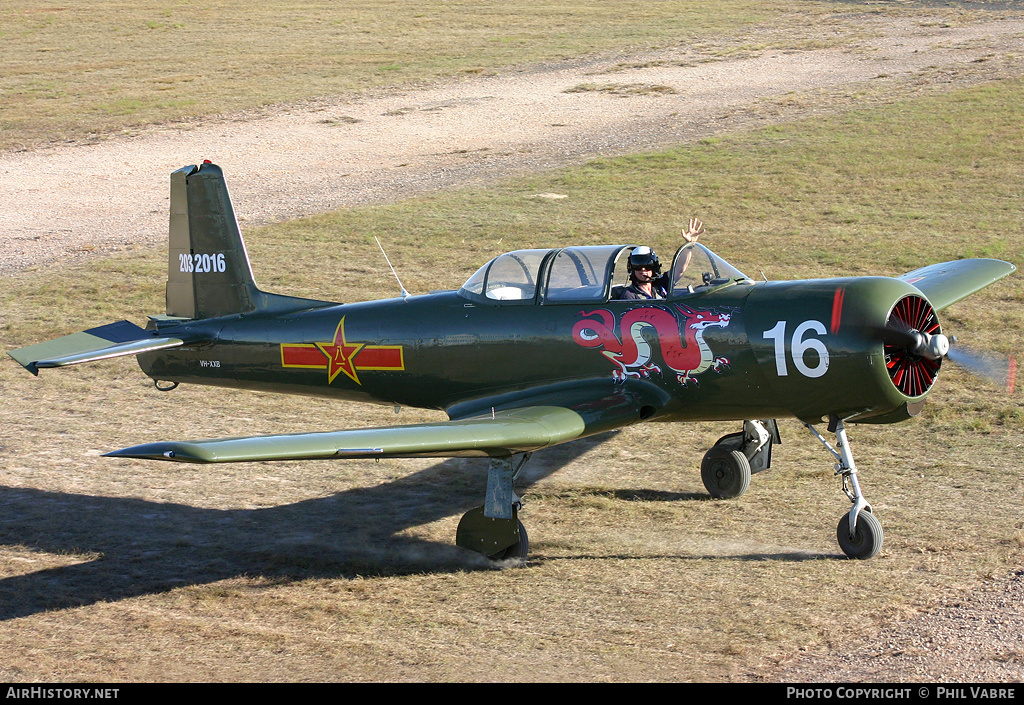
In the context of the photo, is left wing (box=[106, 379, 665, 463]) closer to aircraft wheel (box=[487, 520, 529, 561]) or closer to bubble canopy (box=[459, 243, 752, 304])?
aircraft wheel (box=[487, 520, 529, 561])

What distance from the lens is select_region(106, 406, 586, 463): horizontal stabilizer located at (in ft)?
23.0

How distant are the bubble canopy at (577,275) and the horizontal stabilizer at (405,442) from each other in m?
1.22

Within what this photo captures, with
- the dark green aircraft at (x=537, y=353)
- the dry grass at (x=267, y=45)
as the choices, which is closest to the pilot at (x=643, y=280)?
the dark green aircraft at (x=537, y=353)

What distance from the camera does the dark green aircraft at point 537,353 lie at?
8266mm

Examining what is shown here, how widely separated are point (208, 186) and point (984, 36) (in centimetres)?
3461

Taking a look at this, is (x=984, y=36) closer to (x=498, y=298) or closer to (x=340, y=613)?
(x=498, y=298)

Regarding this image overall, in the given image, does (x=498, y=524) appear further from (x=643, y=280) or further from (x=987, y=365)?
(x=987, y=365)

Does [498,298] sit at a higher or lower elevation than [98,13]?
lower

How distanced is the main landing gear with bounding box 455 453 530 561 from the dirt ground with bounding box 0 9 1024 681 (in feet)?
45.4

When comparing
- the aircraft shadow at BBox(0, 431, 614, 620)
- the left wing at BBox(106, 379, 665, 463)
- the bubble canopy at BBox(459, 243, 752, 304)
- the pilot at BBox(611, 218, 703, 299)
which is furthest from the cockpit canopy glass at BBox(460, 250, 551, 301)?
the aircraft shadow at BBox(0, 431, 614, 620)

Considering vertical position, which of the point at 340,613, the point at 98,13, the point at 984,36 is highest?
the point at 98,13

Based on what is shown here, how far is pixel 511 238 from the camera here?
2017 centimetres

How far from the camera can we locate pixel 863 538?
8.48 meters

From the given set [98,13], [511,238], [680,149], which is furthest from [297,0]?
[511,238]
